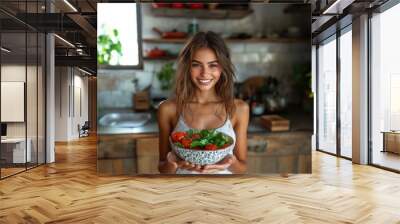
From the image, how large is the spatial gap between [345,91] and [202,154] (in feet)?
14.3

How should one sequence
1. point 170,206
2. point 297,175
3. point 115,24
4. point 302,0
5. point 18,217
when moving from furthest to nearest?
point 302,0, point 297,175, point 115,24, point 170,206, point 18,217

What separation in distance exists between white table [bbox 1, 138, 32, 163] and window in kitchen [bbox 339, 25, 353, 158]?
6.22m

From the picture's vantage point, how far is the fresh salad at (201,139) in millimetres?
5582

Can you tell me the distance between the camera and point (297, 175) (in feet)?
20.4

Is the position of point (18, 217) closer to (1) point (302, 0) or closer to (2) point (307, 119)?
(2) point (307, 119)

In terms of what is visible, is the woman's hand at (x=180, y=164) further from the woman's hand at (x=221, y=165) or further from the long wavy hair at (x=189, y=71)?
the long wavy hair at (x=189, y=71)

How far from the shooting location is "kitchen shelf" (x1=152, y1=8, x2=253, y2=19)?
18.9 ft

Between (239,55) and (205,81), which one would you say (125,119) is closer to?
(205,81)

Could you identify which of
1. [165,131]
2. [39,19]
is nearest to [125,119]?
[165,131]

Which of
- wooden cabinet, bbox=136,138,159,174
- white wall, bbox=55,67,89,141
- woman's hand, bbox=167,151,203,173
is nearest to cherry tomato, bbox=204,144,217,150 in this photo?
woman's hand, bbox=167,151,203,173

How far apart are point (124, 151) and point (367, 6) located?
4650 mm

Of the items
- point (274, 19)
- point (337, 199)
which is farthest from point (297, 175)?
point (274, 19)

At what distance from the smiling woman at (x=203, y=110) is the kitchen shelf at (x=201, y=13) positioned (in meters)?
0.28

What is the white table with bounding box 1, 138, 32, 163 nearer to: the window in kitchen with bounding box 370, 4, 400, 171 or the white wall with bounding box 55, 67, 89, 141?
the window in kitchen with bounding box 370, 4, 400, 171
